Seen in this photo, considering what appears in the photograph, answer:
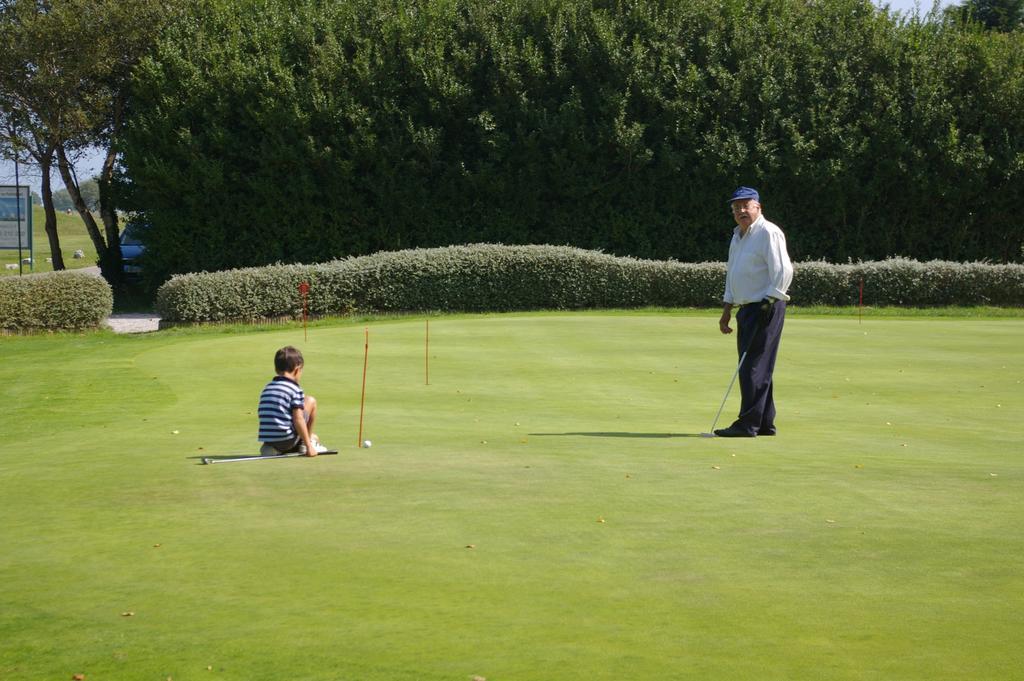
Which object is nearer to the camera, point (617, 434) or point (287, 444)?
point (287, 444)

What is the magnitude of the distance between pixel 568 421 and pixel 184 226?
2565 cm

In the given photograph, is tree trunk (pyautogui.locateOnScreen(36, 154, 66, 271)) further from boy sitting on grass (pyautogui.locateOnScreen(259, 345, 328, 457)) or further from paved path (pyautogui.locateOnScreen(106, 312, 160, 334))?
boy sitting on grass (pyautogui.locateOnScreen(259, 345, 328, 457))

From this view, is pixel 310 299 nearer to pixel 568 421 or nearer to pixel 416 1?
pixel 416 1

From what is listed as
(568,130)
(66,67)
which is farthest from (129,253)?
(568,130)

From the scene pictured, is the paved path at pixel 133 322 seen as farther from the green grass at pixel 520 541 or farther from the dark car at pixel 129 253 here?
the green grass at pixel 520 541

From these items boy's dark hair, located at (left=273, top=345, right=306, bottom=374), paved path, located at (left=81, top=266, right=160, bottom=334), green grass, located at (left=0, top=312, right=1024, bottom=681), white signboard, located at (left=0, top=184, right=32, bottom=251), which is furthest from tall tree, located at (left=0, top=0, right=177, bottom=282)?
boy's dark hair, located at (left=273, top=345, right=306, bottom=374)

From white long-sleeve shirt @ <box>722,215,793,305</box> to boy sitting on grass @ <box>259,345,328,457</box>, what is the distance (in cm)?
417

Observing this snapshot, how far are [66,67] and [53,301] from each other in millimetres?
12393

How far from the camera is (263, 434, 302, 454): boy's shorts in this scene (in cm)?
955

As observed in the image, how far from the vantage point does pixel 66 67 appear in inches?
1351

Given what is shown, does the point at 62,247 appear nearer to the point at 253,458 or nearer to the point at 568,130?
the point at 568,130

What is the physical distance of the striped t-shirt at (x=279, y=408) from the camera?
9.41 m

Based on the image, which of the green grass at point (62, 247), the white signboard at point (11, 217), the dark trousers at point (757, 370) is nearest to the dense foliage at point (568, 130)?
the white signboard at point (11, 217)

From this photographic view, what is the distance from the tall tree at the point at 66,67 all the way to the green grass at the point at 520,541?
23.2 meters
